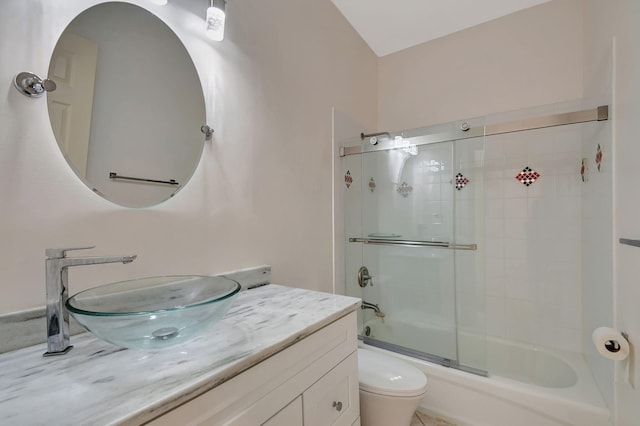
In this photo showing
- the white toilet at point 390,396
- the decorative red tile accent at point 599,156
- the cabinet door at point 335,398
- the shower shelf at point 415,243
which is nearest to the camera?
the cabinet door at point 335,398

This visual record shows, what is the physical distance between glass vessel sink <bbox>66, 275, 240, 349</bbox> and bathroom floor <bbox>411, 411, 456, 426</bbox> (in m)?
1.52

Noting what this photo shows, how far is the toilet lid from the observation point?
1287mm

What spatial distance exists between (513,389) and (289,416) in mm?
1380

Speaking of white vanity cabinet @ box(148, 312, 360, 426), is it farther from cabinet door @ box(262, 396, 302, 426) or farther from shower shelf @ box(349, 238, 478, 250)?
shower shelf @ box(349, 238, 478, 250)

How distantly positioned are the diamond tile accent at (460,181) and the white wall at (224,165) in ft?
2.88

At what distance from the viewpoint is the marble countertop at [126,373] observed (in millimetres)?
447

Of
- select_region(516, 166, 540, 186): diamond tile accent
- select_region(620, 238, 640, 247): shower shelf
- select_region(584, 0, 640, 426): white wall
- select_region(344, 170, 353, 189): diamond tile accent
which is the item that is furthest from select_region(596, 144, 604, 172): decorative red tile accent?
select_region(344, 170, 353, 189): diamond tile accent

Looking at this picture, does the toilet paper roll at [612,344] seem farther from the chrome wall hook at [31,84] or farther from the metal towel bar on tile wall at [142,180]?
the chrome wall hook at [31,84]

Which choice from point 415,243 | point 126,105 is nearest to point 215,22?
point 126,105

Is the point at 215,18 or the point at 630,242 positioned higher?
the point at 215,18

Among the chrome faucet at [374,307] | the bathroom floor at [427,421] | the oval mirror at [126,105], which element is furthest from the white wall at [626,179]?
the oval mirror at [126,105]

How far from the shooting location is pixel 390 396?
1.28m

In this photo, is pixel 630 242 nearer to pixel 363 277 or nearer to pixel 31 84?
pixel 363 277

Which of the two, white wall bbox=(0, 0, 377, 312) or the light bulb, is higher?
the light bulb
